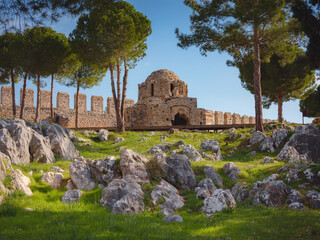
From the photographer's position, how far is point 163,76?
39.8 metres

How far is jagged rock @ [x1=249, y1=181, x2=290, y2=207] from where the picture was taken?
8961mm

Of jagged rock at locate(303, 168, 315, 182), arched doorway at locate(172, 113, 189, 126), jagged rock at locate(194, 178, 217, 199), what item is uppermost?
arched doorway at locate(172, 113, 189, 126)

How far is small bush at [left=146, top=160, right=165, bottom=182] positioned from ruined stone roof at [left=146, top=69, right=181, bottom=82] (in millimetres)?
29930

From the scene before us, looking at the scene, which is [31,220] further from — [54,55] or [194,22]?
[54,55]

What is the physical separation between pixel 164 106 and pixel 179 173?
82.0 ft

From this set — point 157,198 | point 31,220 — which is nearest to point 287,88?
point 157,198

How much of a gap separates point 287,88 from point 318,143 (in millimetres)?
21218

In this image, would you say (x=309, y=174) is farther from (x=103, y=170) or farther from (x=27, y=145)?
(x=27, y=145)

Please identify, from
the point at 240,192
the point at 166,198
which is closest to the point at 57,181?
the point at 166,198

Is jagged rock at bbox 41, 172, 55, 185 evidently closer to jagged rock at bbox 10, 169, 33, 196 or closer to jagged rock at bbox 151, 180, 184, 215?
jagged rock at bbox 10, 169, 33, 196

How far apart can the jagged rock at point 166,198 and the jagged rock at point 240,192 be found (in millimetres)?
2275

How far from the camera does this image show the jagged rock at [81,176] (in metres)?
9.45

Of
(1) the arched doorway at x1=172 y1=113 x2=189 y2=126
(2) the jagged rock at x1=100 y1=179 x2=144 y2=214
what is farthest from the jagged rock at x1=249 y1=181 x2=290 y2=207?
(1) the arched doorway at x1=172 y1=113 x2=189 y2=126

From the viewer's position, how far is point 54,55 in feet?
102
